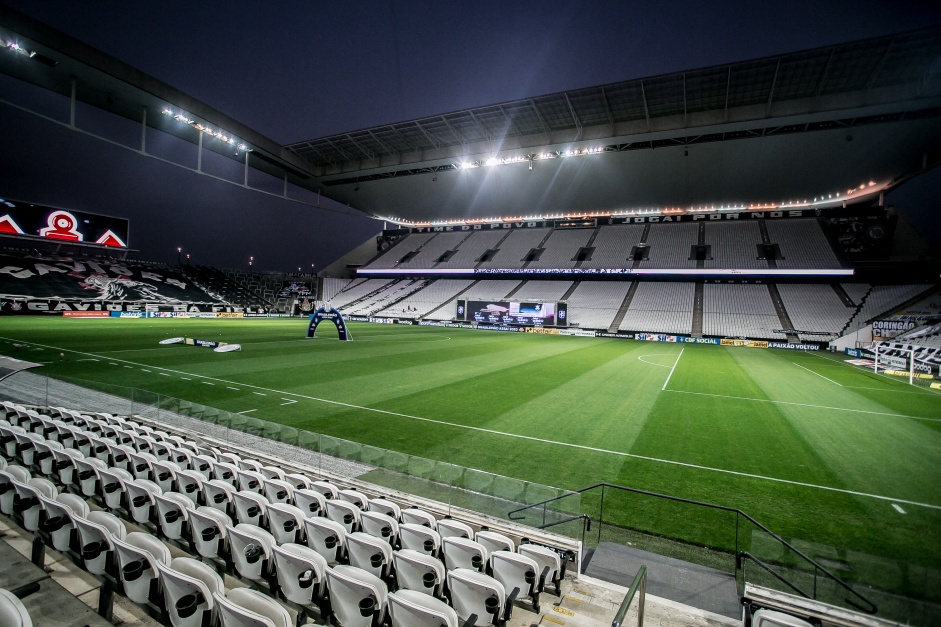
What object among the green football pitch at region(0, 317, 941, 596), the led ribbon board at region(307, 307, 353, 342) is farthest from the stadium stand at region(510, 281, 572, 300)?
the green football pitch at region(0, 317, 941, 596)

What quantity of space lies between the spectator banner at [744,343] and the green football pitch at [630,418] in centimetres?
1370

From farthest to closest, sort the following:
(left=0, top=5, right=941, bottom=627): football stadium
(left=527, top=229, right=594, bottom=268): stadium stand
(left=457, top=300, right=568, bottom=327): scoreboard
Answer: (left=527, top=229, right=594, bottom=268): stadium stand, (left=457, top=300, right=568, bottom=327): scoreboard, (left=0, top=5, right=941, bottom=627): football stadium

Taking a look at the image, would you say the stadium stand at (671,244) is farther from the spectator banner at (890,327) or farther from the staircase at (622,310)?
the spectator banner at (890,327)

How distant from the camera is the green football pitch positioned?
23.8 ft

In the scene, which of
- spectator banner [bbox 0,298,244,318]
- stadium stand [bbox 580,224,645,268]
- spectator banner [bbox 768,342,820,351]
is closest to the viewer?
spectator banner [bbox 768,342,820,351]

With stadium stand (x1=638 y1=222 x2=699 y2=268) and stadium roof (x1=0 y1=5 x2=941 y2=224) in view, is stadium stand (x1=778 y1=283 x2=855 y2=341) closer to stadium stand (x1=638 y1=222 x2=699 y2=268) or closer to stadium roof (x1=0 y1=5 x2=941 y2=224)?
stadium stand (x1=638 y1=222 x2=699 y2=268)

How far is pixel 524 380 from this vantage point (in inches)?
680

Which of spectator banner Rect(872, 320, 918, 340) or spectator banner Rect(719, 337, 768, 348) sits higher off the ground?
spectator banner Rect(872, 320, 918, 340)

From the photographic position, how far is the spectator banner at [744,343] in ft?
120

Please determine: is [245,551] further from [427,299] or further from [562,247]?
[562,247]

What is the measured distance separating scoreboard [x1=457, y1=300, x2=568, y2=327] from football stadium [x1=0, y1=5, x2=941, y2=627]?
316 mm

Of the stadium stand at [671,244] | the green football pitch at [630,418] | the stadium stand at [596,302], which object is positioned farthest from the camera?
the stadium stand at [671,244]

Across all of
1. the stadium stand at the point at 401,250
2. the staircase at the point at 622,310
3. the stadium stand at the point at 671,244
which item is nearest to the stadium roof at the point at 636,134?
the stadium stand at the point at 671,244

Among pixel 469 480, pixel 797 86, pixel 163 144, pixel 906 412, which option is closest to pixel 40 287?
pixel 163 144
